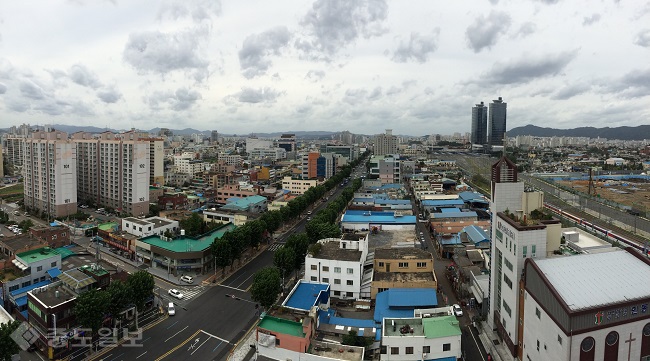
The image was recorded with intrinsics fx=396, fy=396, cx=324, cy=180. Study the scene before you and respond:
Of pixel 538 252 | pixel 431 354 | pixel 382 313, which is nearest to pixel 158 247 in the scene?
pixel 382 313

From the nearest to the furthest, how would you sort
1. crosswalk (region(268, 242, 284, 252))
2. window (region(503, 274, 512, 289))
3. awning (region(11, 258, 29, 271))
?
window (region(503, 274, 512, 289)) → awning (region(11, 258, 29, 271)) → crosswalk (region(268, 242, 284, 252))

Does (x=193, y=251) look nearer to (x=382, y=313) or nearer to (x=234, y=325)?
(x=234, y=325)

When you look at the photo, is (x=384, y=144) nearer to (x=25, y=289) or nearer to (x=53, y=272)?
(x=53, y=272)

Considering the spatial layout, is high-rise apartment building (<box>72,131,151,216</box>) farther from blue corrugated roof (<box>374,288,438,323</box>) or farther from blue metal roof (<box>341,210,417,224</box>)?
blue corrugated roof (<box>374,288,438,323</box>)

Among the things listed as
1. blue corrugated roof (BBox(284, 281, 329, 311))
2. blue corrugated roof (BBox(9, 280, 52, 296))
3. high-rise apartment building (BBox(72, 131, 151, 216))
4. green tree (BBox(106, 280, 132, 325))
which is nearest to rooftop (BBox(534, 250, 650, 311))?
blue corrugated roof (BBox(284, 281, 329, 311))

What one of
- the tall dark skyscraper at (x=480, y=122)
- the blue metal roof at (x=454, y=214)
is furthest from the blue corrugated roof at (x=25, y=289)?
the tall dark skyscraper at (x=480, y=122)

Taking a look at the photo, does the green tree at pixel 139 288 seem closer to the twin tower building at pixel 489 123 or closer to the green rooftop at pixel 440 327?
the green rooftop at pixel 440 327
